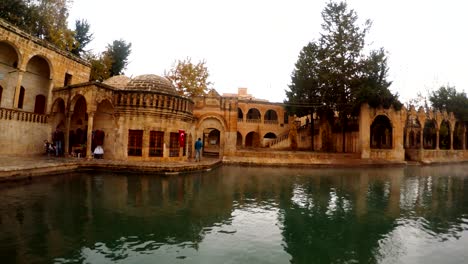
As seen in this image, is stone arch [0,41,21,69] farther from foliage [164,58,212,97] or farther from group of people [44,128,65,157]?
foliage [164,58,212,97]

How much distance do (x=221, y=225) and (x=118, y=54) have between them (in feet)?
125

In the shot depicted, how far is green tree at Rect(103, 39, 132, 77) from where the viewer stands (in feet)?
125

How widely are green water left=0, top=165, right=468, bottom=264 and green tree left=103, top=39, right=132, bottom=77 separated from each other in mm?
29420

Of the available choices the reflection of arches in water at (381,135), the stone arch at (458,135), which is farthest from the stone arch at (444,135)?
the reflection of arches in water at (381,135)

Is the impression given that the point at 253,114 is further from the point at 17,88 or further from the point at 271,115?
the point at 17,88

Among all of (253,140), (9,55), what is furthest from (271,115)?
(9,55)

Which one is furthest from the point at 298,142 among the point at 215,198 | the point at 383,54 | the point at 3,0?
the point at 3,0

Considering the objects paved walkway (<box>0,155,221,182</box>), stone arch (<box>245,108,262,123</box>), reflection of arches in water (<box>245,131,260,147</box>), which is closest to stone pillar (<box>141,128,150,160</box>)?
paved walkway (<box>0,155,221,182</box>)

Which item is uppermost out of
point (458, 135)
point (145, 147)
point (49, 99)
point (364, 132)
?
point (49, 99)

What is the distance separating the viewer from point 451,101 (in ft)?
124

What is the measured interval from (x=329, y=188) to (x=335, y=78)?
17.5m

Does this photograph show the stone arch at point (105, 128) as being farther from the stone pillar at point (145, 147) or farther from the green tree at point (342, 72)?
the green tree at point (342, 72)

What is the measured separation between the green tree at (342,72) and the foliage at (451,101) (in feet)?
49.2

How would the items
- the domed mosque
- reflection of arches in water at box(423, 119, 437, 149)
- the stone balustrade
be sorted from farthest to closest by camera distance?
reflection of arches in water at box(423, 119, 437, 149) < the domed mosque < the stone balustrade
